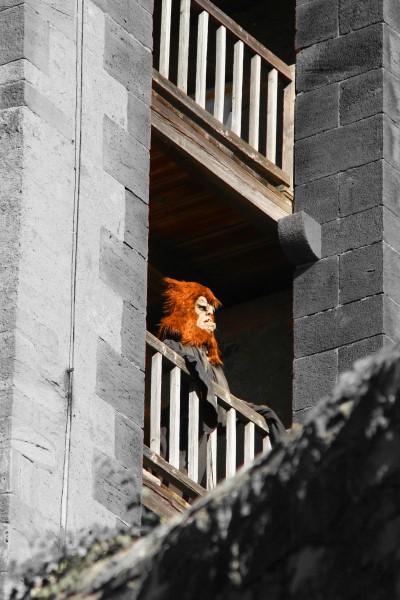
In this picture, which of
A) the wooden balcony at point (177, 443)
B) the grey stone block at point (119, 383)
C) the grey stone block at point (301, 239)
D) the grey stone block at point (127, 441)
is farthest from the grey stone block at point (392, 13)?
the grey stone block at point (127, 441)

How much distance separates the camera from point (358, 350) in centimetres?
1279

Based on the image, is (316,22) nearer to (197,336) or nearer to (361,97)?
(361,97)

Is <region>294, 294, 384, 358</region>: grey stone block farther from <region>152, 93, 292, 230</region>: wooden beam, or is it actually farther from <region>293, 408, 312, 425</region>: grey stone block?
<region>152, 93, 292, 230</region>: wooden beam

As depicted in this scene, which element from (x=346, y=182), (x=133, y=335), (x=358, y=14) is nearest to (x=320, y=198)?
(x=346, y=182)

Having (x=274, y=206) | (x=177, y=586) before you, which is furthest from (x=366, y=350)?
(x=177, y=586)

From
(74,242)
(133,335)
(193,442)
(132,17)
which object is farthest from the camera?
(132,17)

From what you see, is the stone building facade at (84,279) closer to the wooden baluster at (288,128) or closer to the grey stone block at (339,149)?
the grey stone block at (339,149)

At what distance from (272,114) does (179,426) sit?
2.68 metres

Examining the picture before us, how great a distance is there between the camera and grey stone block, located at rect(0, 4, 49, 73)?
10.8m

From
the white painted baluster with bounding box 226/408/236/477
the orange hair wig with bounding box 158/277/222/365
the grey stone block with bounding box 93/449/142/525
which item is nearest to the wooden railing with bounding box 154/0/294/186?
the orange hair wig with bounding box 158/277/222/365

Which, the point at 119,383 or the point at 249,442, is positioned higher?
the point at 249,442

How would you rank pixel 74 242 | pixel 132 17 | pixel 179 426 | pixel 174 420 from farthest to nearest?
1. pixel 132 17
2. pixel 179 426
3. pixel 174 420
4. pixel 74 242

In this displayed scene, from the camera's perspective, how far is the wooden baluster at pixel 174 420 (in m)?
11.5

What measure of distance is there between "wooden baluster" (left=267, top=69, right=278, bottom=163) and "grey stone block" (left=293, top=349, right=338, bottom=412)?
4.77 feet
